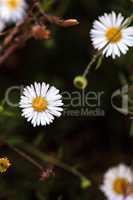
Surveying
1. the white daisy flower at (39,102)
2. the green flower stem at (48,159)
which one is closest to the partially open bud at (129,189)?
the green flower stem at (48,159)

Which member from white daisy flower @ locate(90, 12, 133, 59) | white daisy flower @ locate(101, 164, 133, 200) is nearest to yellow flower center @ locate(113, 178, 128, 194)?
white daisy flower @ locate(101, 164, 133, 200)

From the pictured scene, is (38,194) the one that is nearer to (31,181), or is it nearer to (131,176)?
(31,181)

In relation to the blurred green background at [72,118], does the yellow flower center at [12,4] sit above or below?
above

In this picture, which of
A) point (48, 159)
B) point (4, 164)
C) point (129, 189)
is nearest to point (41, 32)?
point (4, 164)

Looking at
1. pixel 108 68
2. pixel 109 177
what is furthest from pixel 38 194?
pixel 108 68

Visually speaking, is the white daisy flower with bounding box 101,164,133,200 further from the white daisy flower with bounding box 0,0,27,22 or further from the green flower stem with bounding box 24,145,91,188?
the white daisy flower with bounding box 0,0,27,22

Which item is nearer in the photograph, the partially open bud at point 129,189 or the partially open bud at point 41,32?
the partially open bud at point 41,32

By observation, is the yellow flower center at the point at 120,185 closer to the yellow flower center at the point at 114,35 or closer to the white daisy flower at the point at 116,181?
the white daisy flower at the point at 116,181

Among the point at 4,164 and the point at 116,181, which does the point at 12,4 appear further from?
the point at 4,164
